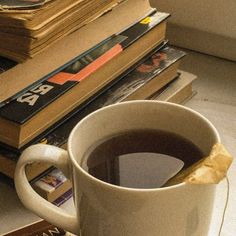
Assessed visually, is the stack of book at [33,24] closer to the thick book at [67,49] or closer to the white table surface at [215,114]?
the thick book at [67,49]

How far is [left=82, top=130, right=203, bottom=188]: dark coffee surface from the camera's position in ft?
1.23

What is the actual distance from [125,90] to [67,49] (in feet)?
0.24

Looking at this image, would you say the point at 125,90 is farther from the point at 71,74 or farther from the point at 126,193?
the point at 126,193

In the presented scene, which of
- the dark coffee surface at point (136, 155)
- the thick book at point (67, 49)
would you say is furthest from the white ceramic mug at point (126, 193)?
the thick book at point (67, 49)

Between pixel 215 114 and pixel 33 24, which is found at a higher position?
pixel 33 24

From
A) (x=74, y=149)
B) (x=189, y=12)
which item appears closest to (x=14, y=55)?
(x=74, y=149)

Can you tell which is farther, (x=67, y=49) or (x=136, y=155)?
(x=67, y=49)

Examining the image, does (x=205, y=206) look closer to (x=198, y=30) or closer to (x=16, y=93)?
(x=16, y=93)

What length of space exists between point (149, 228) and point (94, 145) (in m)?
0.08

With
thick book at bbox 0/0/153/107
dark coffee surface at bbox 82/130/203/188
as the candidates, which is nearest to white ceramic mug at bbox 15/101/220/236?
dark coffee surface at bbox 82/130/203/188

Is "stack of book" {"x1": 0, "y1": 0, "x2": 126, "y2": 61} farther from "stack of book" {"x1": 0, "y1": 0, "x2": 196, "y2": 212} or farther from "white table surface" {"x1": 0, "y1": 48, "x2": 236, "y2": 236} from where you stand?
"white table surface" {"x1": 0, "y1": 48, "x2": 236, "y2": 236}

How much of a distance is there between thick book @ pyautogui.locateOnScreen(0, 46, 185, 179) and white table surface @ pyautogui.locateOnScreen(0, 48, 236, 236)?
3 cm

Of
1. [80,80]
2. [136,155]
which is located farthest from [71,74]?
[136,155]

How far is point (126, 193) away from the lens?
1.06 feet
